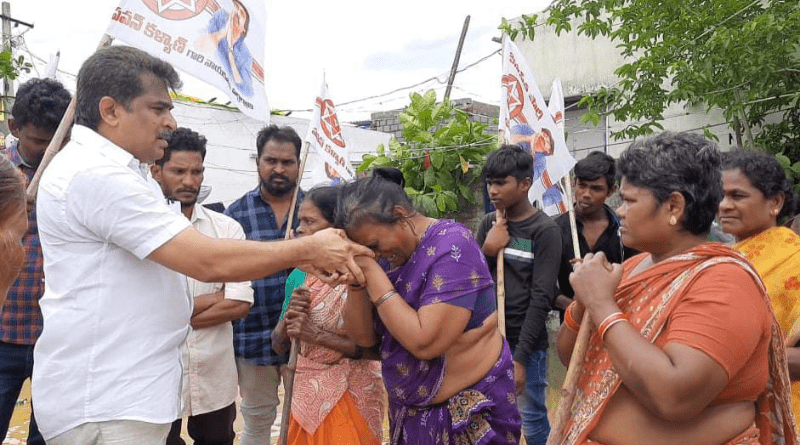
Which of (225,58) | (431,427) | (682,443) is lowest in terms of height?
(431,427)

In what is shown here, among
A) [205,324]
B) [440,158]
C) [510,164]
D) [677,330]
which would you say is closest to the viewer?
[677,330]

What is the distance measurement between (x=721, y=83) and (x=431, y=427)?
519 cm

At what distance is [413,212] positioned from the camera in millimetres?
2820

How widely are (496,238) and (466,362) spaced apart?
167 centimetres

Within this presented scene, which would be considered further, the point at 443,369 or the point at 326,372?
the point at 326,372

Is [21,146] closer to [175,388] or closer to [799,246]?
[175,388]

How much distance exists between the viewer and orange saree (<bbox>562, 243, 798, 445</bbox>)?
2.02m

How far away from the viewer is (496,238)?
4.34 meters

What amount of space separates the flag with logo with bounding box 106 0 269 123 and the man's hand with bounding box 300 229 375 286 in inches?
49.7

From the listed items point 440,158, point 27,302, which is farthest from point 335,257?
point 440,158

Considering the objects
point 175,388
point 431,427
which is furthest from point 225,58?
point 431,427

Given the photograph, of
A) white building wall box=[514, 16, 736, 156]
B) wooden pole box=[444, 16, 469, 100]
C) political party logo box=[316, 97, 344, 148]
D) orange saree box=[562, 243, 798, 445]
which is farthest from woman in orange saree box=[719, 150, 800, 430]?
wooden pole box=[444, 16, 469, 100]

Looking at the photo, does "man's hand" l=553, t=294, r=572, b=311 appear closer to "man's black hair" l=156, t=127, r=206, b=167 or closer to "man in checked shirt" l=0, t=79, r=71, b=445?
"man's black hair" l=156, t=127, r=206, b=167

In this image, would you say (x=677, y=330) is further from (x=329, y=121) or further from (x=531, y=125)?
(x=329, y=121)
